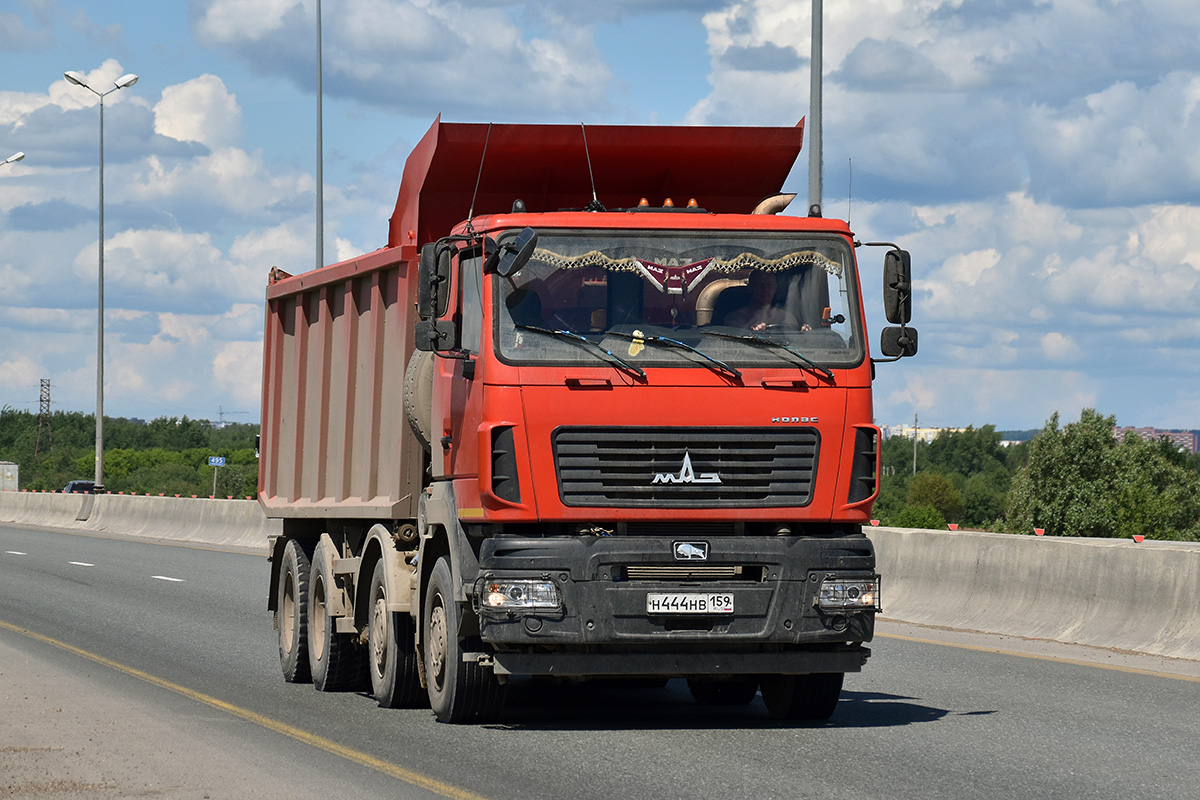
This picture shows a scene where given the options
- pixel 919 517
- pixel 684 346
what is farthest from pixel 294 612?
pixel 919 517

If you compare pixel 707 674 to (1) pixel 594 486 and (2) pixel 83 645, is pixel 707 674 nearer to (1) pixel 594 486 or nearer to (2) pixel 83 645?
(1) pixel 594 486

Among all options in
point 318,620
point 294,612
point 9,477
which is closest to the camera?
point 318,620

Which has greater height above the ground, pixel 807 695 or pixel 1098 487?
pixel 1098 487

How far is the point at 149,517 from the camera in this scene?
43156 mm

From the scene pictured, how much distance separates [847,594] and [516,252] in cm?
255

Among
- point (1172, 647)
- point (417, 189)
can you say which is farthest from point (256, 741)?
point (1172, 647)

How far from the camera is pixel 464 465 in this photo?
9.77 m

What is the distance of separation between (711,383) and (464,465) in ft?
4.69

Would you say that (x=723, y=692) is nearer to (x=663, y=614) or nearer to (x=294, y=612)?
(x=663, y=614)

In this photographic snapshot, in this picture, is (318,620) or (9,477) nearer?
(318,620)

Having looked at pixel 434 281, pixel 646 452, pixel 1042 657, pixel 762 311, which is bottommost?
pixel 1042 657

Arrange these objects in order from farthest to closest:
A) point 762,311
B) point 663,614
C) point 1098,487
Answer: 1. point 1098,487
2. point 762,311
3. point 663,614

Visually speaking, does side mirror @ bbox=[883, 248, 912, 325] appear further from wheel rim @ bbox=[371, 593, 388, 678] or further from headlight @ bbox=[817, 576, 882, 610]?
wheel rim @ bbox=[371, 593, 388, 678]

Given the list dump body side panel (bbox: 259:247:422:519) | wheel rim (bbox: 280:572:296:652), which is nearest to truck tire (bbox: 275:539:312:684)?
wheel rim (bbox: 280:572:296:652)
